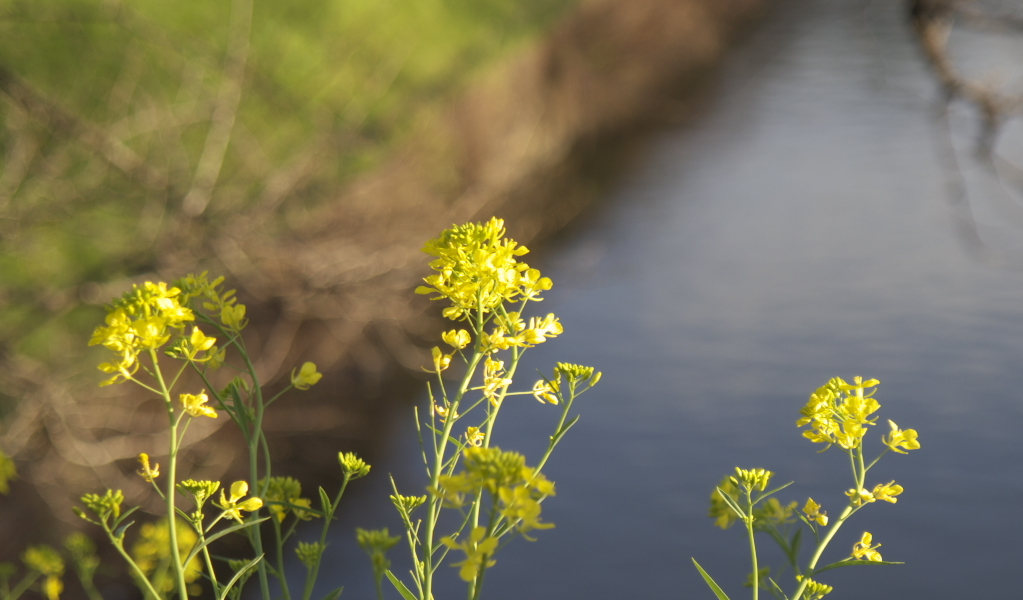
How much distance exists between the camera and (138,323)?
764 millimetres

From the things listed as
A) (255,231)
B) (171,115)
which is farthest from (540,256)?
(171,115)

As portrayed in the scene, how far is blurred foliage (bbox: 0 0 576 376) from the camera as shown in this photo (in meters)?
3.41

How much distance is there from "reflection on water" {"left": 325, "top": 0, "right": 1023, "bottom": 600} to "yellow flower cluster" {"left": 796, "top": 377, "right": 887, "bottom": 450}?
1.50 m

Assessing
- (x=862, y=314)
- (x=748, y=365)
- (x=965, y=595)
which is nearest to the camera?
(x=965, y=595)

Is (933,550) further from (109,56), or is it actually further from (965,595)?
(109,56)

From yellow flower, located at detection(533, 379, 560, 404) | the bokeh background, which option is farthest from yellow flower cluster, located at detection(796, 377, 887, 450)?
the bokeh background

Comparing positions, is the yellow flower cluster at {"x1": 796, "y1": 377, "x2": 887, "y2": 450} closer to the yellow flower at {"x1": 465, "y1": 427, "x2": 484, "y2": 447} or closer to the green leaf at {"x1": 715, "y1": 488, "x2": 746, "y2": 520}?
the green leaf at {"x1": 715, "y1": 488, "x2": 746, "y2": 520}

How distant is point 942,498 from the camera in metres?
3.67

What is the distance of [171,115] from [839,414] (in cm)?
326

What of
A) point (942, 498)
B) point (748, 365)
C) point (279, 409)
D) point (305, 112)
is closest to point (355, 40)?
point (305, 112)

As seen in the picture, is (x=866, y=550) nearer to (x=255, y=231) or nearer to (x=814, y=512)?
(x=814, y=512)

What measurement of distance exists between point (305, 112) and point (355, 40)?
93 centimetres

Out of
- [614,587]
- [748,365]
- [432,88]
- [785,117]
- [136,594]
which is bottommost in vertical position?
[136,594]

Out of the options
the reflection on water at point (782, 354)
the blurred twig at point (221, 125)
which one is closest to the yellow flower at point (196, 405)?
the reflection on water at point (782, 354)
